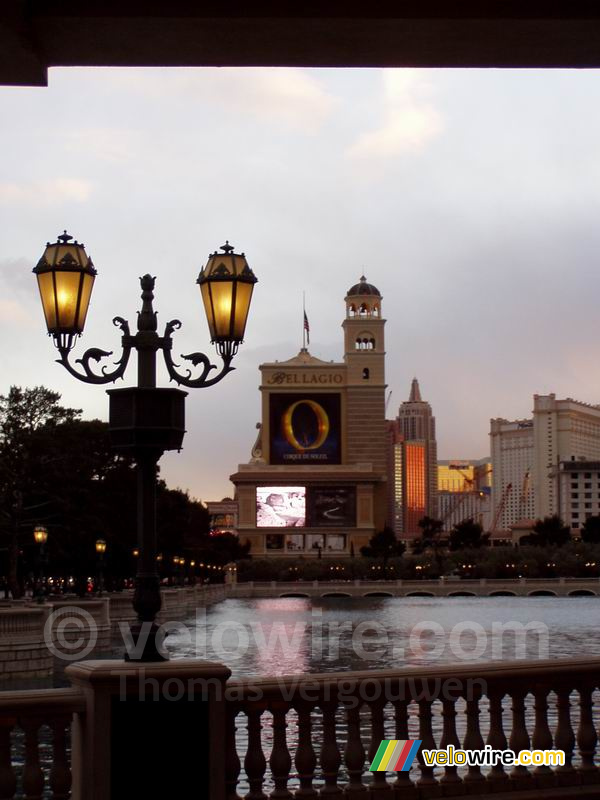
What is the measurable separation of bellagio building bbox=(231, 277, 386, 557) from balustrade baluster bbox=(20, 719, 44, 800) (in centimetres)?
15168

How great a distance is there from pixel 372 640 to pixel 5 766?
40.6 metres

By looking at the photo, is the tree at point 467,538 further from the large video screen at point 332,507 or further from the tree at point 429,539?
the large video screen at point 332,507

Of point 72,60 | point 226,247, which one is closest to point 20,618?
point 226,247

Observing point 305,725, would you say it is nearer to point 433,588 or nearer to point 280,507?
point 433,588

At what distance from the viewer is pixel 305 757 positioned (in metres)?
8.12

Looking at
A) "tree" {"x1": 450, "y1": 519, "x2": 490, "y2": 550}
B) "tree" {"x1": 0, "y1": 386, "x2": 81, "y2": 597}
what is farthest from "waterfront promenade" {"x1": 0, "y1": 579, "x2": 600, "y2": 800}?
"tree" {"x1": 450, "y1": 519, "x2": 490, "y2": 550}

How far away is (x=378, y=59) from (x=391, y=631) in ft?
159

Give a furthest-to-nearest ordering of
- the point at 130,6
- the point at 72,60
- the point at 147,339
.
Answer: the point at 147,339
the point at 72,60
the point at 130,6

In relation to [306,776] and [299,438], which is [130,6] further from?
[299,438]

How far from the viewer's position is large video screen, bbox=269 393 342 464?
160 meters

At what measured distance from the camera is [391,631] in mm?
53250

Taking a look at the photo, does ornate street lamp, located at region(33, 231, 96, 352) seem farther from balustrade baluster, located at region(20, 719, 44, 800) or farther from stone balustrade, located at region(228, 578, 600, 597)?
stone balustrade, located at region(228, 578, 600, 597)

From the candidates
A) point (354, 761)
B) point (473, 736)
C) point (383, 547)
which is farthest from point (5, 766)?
point (383, 547)

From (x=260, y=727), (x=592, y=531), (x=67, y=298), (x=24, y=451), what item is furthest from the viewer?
(x=592, y=531)
